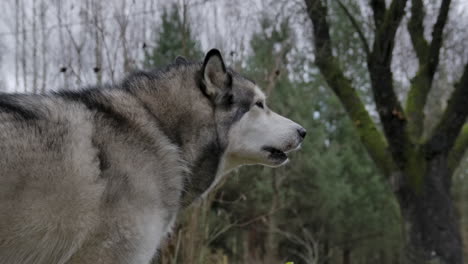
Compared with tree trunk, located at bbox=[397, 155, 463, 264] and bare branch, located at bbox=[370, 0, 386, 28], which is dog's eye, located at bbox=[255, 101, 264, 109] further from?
tree trunk, located at bbox=[397, 155, 463, 264]

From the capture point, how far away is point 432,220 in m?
8.75

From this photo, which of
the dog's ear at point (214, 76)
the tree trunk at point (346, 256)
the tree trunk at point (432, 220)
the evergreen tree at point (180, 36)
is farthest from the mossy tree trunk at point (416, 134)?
the tree trunk at point (346, 256)

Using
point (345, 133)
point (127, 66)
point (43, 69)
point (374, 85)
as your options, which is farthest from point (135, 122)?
point (345, 133)

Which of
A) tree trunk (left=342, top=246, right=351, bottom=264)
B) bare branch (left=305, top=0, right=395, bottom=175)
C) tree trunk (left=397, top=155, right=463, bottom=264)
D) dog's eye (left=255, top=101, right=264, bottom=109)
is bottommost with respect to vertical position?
tree trunk (left=342, top=246, right=351, bottom=264)

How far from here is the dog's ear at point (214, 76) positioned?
3475 millimetres

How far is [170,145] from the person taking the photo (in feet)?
10.6

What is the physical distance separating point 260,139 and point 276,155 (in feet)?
0.70

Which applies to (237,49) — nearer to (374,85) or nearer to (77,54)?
(77,54)

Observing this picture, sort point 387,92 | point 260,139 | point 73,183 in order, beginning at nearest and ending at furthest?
1. point 73,183
2. point 260,139
3. point 387,92

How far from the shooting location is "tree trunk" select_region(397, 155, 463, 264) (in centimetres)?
864

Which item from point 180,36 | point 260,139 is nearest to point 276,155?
point 260,139

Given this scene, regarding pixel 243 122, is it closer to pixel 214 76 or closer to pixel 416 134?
pixel 214 76

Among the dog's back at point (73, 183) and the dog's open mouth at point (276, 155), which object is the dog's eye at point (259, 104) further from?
the dog's back at point (73, 183)

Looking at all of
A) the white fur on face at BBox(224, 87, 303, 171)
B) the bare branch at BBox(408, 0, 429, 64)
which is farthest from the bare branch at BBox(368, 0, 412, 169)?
the white fur on face at BBox(224, 87, 303, 171)
